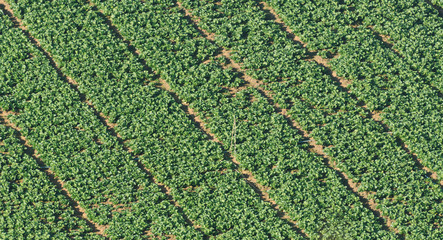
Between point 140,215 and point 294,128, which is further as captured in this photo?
point 294,128

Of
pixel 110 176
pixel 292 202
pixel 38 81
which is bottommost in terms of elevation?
pixel 292 202

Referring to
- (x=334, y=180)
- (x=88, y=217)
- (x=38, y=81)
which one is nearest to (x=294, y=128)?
(x=334, y=180)

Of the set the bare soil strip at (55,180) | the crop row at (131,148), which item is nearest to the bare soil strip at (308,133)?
the crop row at (131,148)

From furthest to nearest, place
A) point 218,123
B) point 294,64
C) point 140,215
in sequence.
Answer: point 294,64 < point 218,123 < point 140,215

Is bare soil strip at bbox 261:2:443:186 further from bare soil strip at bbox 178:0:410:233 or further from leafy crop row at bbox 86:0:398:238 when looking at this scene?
leafy crop row at bbox 86:0:398:238

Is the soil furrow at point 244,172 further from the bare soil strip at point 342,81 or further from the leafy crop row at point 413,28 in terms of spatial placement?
the leafy crop row at point 413,28

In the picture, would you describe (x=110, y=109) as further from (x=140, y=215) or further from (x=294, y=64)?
(x=294, y=64)

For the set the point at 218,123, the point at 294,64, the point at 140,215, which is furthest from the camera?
the point at 294,64

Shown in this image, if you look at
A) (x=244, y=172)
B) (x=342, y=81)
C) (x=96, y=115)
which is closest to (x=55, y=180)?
(x=96, y=115)
